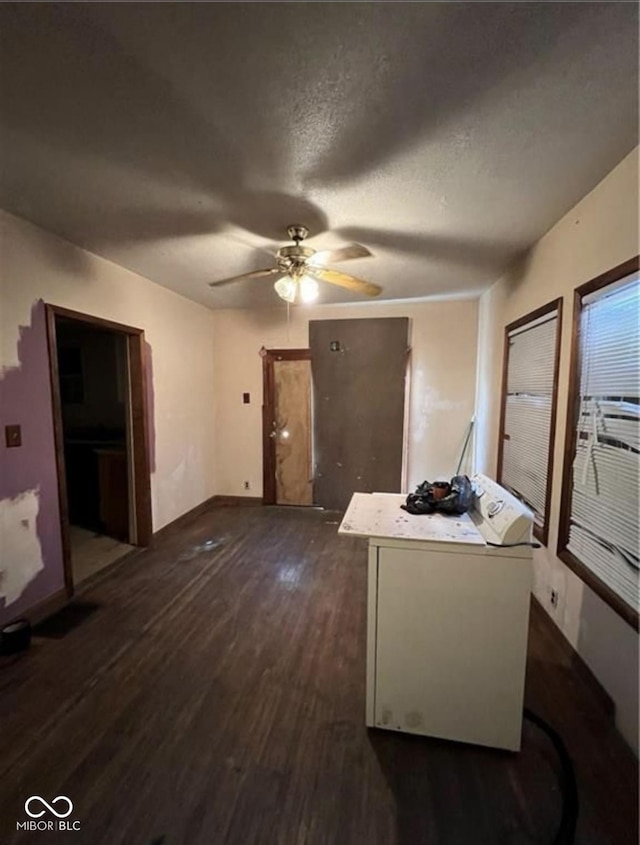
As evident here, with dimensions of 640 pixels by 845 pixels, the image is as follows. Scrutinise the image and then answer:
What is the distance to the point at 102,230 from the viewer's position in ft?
7.77

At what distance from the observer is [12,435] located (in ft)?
7.25

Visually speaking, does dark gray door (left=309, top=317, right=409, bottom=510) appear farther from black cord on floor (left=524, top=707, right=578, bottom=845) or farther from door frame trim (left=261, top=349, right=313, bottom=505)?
black cord on floor (left=524, top=707, right=578, bottom=845)

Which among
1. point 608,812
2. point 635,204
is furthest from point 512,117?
point 608,812

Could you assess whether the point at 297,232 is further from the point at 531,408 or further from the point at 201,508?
the point at 201,508

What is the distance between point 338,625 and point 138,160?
263 cm

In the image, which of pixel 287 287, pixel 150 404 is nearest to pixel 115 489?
pixel 150 404

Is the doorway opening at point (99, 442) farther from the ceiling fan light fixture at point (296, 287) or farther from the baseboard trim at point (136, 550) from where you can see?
the ceiling fan light fixture at point (296, 287)

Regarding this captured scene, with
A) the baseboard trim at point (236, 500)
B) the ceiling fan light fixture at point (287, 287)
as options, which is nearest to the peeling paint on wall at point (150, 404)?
the baseboard trim at point (236, 500)

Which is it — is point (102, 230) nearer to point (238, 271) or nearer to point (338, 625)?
point (238, 271)

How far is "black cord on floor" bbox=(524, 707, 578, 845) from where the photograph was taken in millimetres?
1244

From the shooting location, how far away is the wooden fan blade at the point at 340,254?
2381mm

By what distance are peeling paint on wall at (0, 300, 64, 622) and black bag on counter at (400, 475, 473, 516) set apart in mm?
2200

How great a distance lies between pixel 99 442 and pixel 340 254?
3155mm

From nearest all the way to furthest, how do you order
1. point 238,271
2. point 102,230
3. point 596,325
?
point 596,325 → point 102,230 → point 238,271
